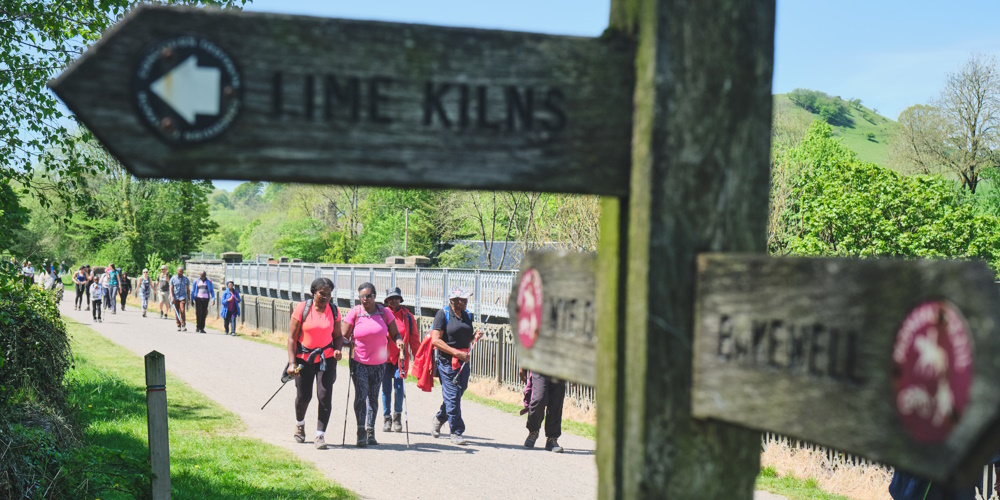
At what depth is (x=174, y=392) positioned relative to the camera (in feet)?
47.5

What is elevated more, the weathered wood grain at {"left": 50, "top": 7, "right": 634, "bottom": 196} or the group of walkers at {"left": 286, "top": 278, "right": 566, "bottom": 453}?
the weathered wood grain at {"left": 50, "top": 7, "right": 634, "bottom": 196}

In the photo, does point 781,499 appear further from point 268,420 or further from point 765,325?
point 765,325

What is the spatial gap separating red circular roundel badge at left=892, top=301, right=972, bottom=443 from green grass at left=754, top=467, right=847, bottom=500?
815cm

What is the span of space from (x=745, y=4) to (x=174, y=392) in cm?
1414

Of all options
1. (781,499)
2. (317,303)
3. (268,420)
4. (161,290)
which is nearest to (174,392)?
(268,420)

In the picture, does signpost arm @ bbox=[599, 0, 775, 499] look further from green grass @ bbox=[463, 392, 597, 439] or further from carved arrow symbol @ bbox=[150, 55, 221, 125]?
green grass @ bbox=[463, 392, 597, 439]

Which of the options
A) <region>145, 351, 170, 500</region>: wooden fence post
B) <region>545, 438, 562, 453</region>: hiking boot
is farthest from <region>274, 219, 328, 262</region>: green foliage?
<region>145, 351, 170, 500</region>: wooden fence post

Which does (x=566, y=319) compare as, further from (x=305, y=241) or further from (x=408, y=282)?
(x=305, y=241)

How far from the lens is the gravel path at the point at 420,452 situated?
9.09 m

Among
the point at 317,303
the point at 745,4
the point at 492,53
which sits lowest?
the point at 317,303

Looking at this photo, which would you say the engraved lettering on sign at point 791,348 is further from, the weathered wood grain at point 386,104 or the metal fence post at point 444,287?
the metal fence post at point 444,287

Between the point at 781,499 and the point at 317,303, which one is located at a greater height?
A: the point at 317,303

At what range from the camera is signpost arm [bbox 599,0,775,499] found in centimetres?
168

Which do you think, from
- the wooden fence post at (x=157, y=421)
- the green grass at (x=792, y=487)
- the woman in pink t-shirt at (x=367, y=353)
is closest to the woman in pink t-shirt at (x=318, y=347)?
the woman in pink t-shirt at (x=367, y=353)
